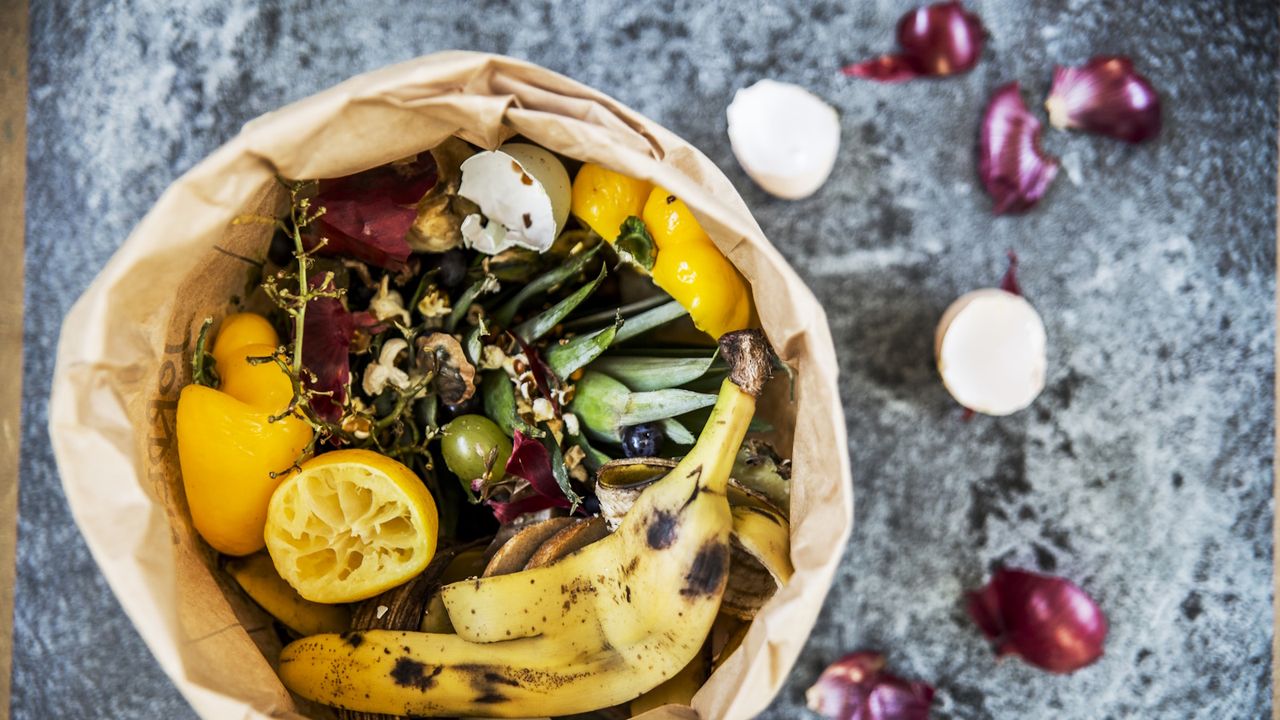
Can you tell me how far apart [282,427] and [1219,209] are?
808mm

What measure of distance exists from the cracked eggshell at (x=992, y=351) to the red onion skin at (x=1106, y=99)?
0.56 feet

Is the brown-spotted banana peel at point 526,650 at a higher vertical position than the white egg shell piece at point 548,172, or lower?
lower

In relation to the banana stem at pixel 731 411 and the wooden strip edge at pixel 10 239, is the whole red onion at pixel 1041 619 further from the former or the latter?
the wooden strip edge at pixel 10 239

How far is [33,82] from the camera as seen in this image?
0.78m

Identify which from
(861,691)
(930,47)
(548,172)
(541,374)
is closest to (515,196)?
(548,172)

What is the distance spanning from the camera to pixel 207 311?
24.4 inches

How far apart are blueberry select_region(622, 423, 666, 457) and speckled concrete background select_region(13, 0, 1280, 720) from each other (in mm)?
248

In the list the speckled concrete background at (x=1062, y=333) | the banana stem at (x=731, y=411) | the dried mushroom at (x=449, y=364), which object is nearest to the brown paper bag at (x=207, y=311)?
the banana stem at (x=731, y=411)

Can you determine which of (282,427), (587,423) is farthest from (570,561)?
(282,427)

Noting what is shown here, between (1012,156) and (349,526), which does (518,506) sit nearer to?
(349,526)

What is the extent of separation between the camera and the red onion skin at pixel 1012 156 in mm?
801

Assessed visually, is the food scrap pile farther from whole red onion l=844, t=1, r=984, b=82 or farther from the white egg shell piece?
whole red onion l=844, t=1, r=984, b=82

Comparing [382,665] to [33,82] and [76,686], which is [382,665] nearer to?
[76,686]

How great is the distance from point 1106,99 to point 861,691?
57cm
